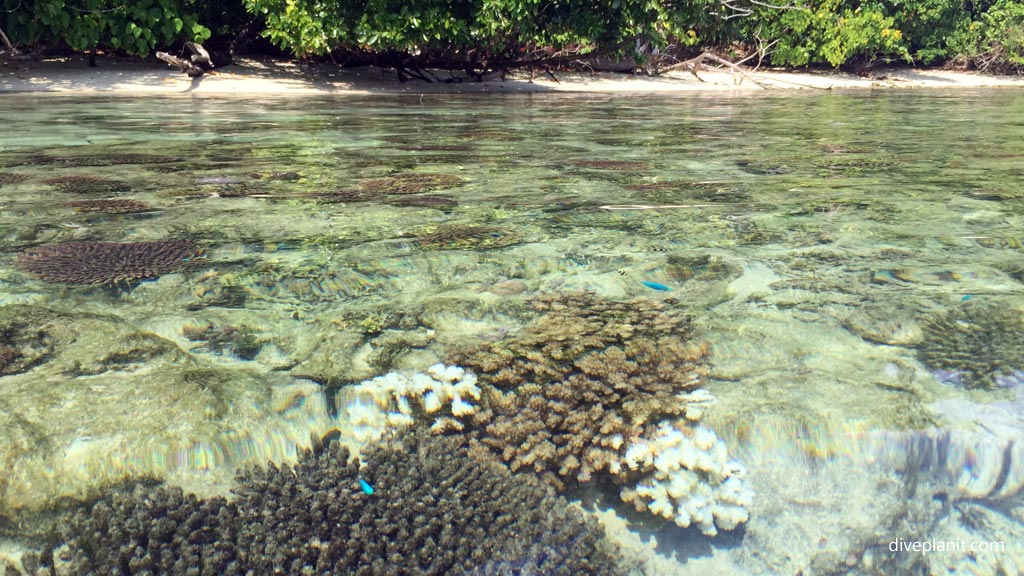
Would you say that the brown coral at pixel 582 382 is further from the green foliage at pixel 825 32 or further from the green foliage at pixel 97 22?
the green foliage at pixel 825 32

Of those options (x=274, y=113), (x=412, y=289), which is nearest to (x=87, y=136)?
(x=274, y=113)

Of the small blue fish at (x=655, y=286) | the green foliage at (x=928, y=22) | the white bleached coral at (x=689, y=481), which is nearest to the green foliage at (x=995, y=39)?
the green foliage at (x=928, y=22)

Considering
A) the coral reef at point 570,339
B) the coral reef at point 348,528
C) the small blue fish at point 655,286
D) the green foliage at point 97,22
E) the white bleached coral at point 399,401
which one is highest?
the green foliage at point 97,22

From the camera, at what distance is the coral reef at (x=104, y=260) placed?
10.1 feet

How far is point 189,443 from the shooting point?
194cm

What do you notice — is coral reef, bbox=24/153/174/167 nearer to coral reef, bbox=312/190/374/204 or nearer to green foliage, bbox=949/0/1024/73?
coral reef, bbox=312/190/374/204

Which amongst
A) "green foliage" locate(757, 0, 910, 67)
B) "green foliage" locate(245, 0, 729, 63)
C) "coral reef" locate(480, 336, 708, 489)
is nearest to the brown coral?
"coral reef" locate(480, 336, 708, 489)

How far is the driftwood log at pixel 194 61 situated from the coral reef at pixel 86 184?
12.4 m

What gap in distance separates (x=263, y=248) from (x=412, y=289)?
0.95m

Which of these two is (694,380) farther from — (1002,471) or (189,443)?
(189,443)

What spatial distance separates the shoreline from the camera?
15.5 m

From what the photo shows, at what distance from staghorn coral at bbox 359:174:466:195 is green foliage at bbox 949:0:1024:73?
32.1 m

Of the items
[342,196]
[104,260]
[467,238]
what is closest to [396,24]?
[342,196]

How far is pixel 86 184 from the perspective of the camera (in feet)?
16.6
